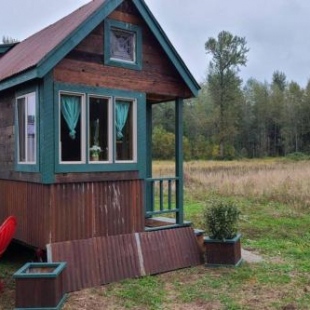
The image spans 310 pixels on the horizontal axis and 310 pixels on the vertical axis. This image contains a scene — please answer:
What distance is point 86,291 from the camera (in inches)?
229

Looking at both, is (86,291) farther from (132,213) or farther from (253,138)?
(253,138)

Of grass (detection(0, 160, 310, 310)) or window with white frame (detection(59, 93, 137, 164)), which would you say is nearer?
grass (detection(0, 160, 310, 310))

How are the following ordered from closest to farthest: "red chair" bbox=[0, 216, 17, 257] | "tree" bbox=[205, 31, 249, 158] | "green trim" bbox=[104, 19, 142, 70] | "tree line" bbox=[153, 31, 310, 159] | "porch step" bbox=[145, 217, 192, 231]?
"red chair" bbox=[0, 216, 17, 257], "green trim" bbox=[104, 19, 142, 70], "porch step" bbox=[145, 217, 192, 231], "tree" bbox=[205, 31, 249, 158], "tree line" bbox=[153, 31, 310, 159]

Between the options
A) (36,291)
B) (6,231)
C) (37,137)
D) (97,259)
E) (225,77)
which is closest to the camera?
(36,291)

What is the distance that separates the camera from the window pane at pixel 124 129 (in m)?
6.80

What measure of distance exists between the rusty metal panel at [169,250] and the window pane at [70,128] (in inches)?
68.0

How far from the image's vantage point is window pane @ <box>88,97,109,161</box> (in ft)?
21.3

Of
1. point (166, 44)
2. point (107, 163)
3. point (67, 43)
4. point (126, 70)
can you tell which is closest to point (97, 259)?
point (107, 163)

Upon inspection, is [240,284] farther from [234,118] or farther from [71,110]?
[234,118]

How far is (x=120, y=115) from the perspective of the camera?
6.84 metres

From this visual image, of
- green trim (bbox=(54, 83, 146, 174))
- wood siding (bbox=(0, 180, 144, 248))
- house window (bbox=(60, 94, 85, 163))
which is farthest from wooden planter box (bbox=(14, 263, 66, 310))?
house window (bbox=(60, 94, 85, 163))

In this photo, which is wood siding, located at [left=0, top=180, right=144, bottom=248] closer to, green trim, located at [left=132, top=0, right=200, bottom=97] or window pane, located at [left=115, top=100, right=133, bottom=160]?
window pane, located at [left=115, top=100, right=133, bottom=160]

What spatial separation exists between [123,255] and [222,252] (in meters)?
1.65

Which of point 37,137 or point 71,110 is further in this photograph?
point 71,110
